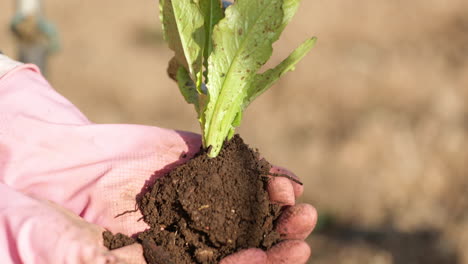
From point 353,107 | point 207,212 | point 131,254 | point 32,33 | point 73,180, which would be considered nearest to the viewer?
point 131,254

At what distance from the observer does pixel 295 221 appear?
1.53 meters

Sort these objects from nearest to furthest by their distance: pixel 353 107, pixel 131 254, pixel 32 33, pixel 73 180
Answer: pixel 131 254, pixel 73 180, pixel 32 33, pixel 353 107

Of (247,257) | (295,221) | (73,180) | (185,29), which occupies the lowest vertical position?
(73,180)

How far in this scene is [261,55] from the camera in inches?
58.4

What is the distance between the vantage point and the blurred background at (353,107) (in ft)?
11.2

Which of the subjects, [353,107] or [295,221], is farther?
[353,107]

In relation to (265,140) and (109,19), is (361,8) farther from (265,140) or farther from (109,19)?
(109,19)

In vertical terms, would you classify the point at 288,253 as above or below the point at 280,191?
below

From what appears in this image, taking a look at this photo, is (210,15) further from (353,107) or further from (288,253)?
(353,107)

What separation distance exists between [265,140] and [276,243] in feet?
9.17

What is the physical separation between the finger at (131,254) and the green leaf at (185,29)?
1.63ft

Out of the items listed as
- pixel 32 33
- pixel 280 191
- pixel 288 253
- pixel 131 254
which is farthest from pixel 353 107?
pixel 131 254

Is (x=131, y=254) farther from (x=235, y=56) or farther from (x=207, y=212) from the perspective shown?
(x=235, y=56)

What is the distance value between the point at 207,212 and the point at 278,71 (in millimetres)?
440
